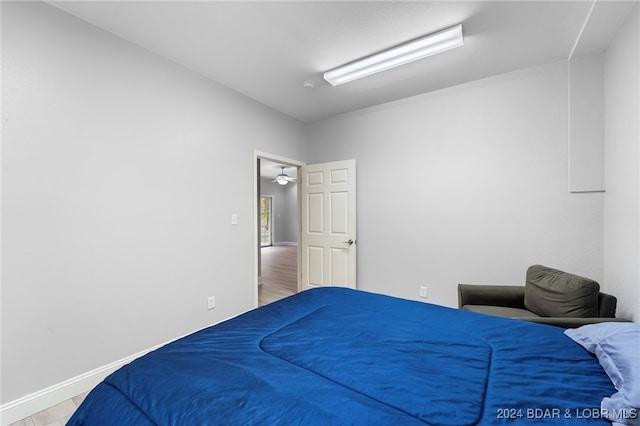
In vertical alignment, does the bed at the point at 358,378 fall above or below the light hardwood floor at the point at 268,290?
above

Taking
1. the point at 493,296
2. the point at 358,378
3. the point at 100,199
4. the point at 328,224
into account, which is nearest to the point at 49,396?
the point at 100,199

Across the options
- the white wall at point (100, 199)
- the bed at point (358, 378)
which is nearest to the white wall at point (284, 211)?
the white wall at point (100, 199)

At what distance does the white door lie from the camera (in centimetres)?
355

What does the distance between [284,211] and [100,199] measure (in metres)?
8.83

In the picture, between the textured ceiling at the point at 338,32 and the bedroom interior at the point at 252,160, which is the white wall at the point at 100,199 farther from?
the textured ceiling at the point at 338,32

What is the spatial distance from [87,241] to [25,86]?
1.05 metres

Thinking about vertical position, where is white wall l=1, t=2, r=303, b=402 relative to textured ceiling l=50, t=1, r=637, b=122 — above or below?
below

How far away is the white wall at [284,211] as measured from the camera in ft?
34.3

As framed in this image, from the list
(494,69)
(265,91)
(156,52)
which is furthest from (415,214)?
(156,52)

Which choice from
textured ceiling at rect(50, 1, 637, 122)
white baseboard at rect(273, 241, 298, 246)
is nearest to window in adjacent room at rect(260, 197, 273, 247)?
white baseboard at rect(273, 241, 298, 246)

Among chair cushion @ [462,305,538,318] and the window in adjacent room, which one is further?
the window in adjacent room

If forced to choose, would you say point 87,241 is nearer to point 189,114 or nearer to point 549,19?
point 189,114

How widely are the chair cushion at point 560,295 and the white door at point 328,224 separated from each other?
1.91 meters

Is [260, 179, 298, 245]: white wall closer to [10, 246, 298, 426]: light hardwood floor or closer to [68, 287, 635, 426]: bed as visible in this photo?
[10, 246, 298, 426]: light hardwood floor
